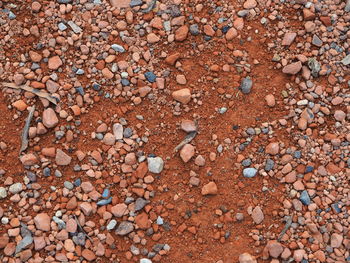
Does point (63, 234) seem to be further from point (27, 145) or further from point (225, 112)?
point (225, 112)

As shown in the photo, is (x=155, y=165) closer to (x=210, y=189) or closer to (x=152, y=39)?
(x=210, y=189)

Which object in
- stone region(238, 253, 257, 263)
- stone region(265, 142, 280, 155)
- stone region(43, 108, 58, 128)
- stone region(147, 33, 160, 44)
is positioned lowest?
stone region(238, 253, 257, 263)

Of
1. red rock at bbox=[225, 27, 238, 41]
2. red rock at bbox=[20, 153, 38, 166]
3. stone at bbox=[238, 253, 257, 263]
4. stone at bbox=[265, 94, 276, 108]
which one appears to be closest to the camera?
stone at bbox=[238, 253, 257, 263]

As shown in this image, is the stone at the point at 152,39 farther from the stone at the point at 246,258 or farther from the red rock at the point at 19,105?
the stone at the point at 246,258

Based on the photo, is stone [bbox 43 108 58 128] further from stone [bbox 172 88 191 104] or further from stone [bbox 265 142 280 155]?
stone [bbox 265 142 280 155]

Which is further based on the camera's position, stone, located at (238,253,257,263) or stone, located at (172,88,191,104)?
stone, located at (172,88,191,104)

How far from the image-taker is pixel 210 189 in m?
3.73

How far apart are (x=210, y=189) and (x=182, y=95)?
2.27ft

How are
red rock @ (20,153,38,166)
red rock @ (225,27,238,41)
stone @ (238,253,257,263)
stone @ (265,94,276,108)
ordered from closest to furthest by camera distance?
stone @ (238,253,257,263)
red rock @ (20,153,38,166)
stone @ (265,94,276,108)
red rock @ (225,27,238,41)

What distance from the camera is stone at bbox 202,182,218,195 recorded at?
A: 147 inches

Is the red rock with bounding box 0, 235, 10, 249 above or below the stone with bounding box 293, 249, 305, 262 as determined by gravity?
above

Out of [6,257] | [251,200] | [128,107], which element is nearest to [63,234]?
[6,257]


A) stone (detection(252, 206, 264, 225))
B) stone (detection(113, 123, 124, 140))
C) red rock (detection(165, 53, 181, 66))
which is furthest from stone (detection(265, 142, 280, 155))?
stone (detection(113, 123, 124, 140))

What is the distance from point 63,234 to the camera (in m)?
3.68
